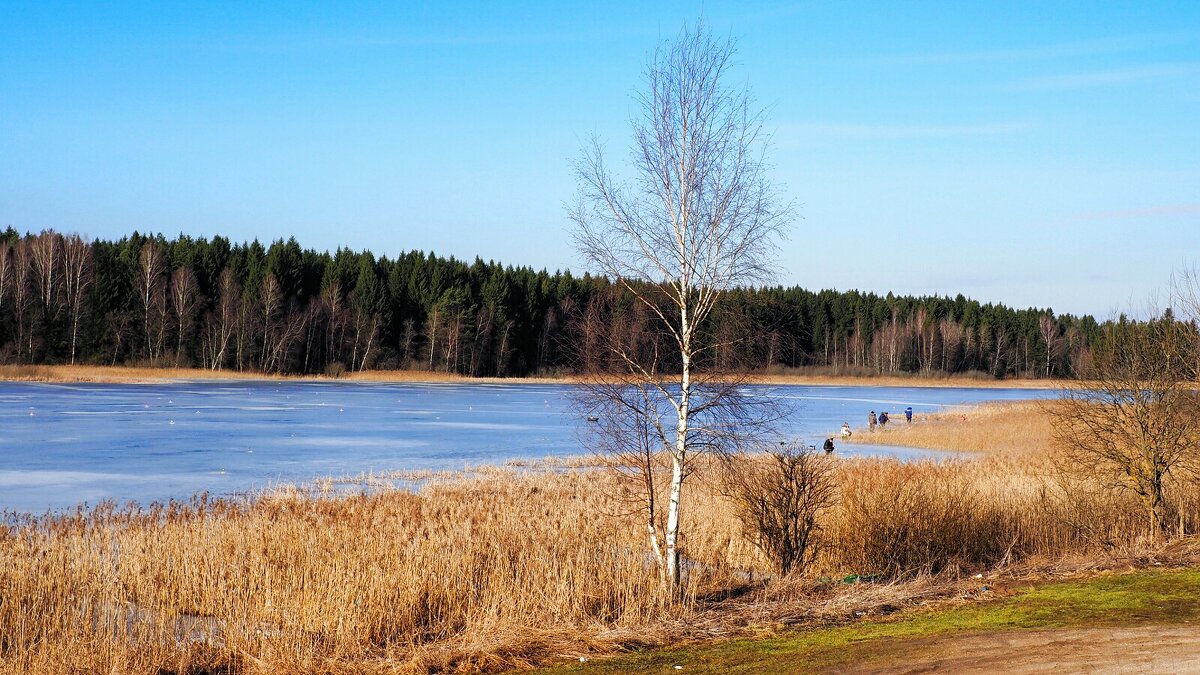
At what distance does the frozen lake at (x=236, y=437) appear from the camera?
77.8ft

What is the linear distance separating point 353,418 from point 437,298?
6472cm

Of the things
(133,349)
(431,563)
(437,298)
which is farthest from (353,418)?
(437,298)

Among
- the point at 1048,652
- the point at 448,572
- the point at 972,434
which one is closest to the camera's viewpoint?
the point at 1048,652

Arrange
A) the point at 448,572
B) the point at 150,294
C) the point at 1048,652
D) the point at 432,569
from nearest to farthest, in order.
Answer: the point at 1048,652
the point at 432,569
the point at 448,572
the point at 150,294

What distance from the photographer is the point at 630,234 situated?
13.0m

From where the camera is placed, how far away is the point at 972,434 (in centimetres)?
4241

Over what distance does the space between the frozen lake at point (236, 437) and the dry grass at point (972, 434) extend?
2.43 metres

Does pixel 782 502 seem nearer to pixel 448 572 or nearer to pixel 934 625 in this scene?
pixel 934 625

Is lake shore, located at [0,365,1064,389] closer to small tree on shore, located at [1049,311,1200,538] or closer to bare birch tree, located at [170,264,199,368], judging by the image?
bare birch tree, located at [170,264,199,368]

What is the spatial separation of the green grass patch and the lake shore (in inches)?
1559

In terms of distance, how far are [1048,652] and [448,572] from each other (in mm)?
7095

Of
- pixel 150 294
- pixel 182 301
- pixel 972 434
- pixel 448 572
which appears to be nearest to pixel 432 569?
pixel 448 572

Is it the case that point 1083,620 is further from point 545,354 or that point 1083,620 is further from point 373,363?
point 545,354

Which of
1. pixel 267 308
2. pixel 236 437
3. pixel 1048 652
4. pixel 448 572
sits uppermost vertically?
pixel 267 308
